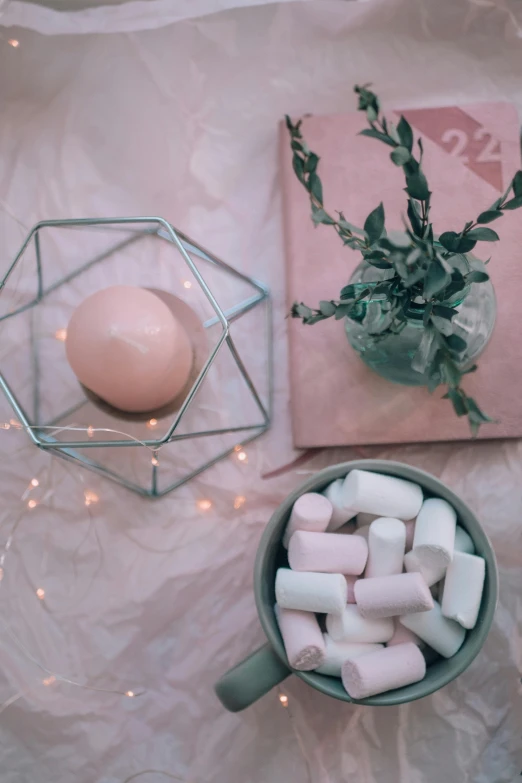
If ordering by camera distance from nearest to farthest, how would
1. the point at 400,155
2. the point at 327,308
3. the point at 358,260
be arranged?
the point at 400,155 < the point at 327,308 < the point at 358,260

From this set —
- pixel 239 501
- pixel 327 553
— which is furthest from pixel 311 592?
pixel 239 501

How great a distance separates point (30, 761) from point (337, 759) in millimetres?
279

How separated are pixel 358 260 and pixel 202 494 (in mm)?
260

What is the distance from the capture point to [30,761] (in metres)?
0.64

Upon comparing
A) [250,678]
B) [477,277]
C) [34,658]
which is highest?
[477,277]

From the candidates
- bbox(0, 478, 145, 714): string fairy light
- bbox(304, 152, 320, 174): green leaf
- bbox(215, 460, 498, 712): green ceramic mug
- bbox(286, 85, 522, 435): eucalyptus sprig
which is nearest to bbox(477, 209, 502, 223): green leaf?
bbox(286, 85, 522, 435): eucalyptus sprig

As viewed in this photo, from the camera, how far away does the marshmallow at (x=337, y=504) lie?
0.54m

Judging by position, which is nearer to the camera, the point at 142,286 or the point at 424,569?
the point at 424,569

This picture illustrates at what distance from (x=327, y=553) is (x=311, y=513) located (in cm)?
3

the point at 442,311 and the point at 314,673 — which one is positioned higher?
the point at 442,311

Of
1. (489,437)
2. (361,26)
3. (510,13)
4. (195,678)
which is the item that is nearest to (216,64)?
(361,26)

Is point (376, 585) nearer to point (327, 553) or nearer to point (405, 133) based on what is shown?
point (327, 553)

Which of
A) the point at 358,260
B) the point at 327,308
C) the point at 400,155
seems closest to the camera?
the point at 400,155

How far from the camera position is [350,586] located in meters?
0.55
